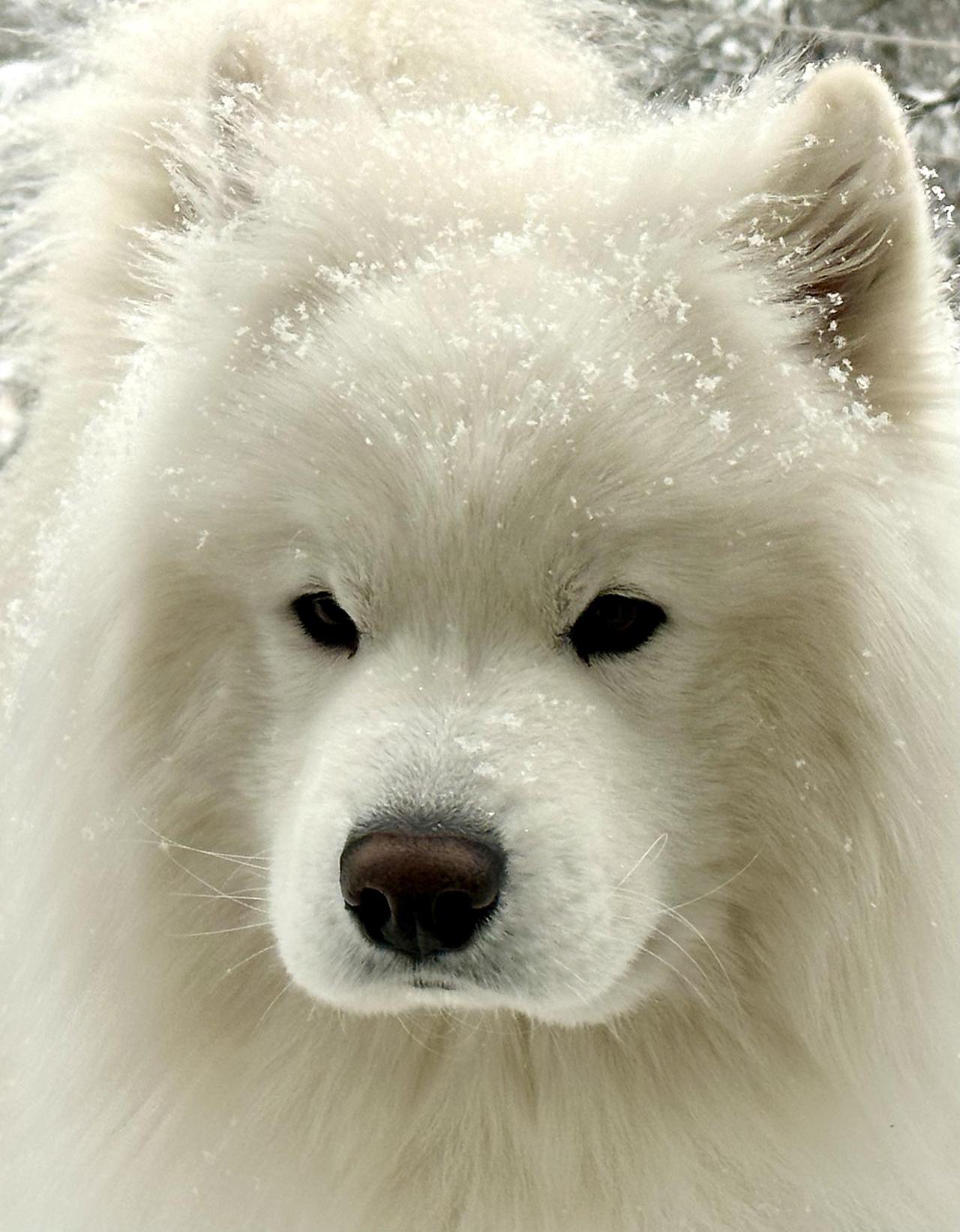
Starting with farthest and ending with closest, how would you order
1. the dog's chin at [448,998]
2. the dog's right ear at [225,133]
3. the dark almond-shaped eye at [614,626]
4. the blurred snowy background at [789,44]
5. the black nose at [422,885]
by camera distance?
the blurred snowy background at [789,44], the dog's right ear at [225,133], the dark almond-shaped eye at [614,626], the dog's chin at [448,998], the black nose at [422,885]

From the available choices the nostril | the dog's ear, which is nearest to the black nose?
the nostril

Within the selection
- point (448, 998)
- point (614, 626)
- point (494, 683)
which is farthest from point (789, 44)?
point (448, 998)

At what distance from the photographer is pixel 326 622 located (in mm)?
2357

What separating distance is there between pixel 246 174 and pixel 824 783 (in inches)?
55.7

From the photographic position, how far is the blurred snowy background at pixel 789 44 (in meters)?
4.60

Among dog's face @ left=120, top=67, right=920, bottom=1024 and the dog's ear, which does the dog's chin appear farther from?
the dog's ear

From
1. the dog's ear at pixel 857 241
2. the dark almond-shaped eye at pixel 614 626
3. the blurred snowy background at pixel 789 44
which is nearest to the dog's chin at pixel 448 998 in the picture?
the dark almond-shaped eye at pixel 614 626

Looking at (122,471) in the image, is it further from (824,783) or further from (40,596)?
(824,783)

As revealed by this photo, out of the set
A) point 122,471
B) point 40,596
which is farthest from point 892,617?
point 40,596

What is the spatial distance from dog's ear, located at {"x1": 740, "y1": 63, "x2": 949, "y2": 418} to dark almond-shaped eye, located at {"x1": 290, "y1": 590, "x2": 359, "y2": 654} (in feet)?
2.91

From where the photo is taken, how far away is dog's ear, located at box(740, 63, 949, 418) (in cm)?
228

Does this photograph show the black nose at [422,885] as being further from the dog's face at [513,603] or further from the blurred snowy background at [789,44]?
the blurred snowy background at [789,44]

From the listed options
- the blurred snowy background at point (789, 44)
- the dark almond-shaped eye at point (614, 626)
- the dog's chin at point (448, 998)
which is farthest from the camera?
the blurred snowy background at point (789, 44)

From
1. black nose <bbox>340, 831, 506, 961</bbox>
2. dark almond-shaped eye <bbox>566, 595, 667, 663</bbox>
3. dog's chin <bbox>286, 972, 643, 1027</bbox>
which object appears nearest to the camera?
black nose <bbox>340, 831, 506, 961</bbox>
